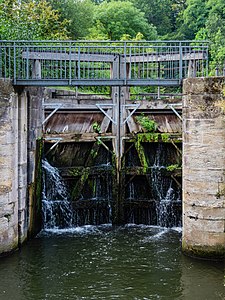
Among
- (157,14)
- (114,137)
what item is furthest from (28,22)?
(157,14)

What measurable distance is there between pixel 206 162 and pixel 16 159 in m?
5.01

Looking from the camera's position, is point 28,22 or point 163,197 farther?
point 28,22

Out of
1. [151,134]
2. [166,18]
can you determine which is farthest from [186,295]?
[166,18]

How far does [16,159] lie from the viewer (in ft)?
45.4

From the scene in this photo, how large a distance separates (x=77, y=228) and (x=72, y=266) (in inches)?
139

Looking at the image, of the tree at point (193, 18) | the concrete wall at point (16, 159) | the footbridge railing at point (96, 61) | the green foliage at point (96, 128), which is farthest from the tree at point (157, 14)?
the concrete wall at point (16, 159)

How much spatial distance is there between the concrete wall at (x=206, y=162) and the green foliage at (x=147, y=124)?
3826mm

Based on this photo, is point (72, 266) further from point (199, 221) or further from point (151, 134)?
point (151, 134)

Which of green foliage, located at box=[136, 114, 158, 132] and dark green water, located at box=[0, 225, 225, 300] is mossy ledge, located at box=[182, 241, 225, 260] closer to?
dark green water, located at box=[0, 225, 225, 300]

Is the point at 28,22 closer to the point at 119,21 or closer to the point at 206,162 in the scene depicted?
the point at 206,162

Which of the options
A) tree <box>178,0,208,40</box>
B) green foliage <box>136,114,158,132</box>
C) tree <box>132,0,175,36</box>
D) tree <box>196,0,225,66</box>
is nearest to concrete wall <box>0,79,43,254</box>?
green foliage <box>136,114,158,132</box>

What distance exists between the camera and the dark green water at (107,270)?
11.3m

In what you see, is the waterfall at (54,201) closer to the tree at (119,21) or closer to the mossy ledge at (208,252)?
the mossy ledge at (208,252)

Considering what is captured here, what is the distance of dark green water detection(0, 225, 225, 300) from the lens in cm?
1126
